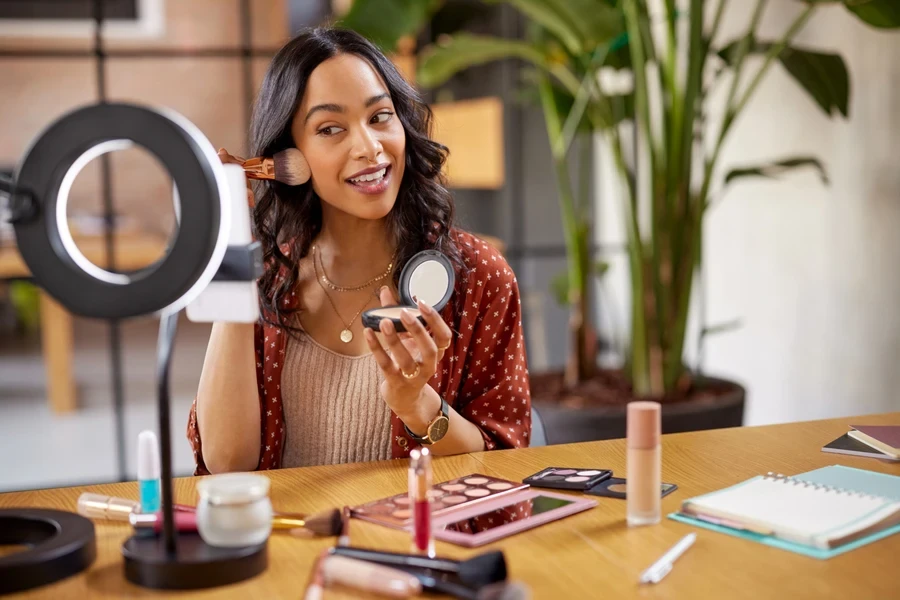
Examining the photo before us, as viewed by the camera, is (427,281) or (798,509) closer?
(798,509)

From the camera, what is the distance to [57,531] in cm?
111

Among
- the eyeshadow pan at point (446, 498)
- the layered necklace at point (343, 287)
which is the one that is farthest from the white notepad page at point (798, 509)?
the layered necklace at point (343, 287)

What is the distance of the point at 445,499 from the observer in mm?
1236

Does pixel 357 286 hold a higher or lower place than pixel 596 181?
lower

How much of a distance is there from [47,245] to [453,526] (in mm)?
535

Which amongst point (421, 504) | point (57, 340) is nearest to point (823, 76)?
point (421, 504)

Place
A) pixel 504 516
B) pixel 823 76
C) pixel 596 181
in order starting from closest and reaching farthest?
pixel 504 516
pixel 823 76
pixel 596 181

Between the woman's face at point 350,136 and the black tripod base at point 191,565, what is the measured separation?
747 millimetres

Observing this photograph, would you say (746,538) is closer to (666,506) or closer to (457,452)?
(666,506)

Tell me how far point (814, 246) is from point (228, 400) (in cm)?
210

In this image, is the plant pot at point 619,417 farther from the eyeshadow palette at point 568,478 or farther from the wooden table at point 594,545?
the eyeshadow palette at point 568,478

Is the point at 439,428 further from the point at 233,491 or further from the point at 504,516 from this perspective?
the point at 233,491

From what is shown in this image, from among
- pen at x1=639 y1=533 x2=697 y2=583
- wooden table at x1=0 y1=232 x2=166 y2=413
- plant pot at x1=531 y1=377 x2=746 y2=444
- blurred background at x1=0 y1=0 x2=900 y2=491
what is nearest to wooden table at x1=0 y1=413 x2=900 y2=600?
pen at x1=639 y1=533 x2=697 y2=583

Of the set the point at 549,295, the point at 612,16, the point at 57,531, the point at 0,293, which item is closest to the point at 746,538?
the point at 57,531
